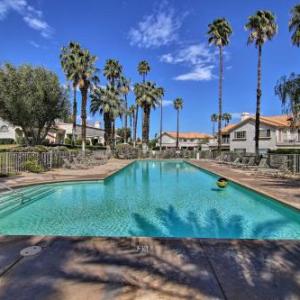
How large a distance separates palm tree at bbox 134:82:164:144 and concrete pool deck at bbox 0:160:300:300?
42403 mm

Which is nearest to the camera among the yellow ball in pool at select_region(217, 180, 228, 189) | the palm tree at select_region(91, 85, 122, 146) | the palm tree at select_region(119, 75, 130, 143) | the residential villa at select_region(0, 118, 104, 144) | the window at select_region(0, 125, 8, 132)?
the yellow ball in pool at select_region(217, 180, 228, 189)

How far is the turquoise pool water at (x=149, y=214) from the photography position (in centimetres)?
738

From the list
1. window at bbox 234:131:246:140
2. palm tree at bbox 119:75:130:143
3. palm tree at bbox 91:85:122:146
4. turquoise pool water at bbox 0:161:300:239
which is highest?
palm tree at bbox 119:75:130:143

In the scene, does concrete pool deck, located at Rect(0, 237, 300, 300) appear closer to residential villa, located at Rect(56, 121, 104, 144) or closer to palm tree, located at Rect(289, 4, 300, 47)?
palm tree, located at Rect(289, 4, 300, 47)

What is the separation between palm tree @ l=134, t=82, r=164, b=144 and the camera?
46469 mm

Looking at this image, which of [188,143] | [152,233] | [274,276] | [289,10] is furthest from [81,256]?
[188,143]

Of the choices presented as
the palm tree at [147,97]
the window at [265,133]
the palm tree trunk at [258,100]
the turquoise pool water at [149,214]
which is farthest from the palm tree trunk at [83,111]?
the window at [265,133]

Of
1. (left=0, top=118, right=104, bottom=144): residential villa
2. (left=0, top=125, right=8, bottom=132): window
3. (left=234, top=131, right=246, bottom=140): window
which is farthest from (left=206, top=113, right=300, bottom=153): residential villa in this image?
(left=0, top=125, right=8, bottom=132): window

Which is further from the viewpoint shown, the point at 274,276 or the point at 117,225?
the point at 117,225

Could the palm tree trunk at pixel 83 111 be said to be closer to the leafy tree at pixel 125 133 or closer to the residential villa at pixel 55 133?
the residential villa at pixel 55 133

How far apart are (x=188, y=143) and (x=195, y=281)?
74.5 meters

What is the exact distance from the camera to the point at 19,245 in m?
4.74

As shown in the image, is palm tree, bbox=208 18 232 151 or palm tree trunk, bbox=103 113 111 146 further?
palm tree trunk, bbox=103 113 111 146

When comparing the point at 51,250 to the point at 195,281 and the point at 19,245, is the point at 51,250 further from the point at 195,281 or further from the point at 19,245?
the point at 195,281
